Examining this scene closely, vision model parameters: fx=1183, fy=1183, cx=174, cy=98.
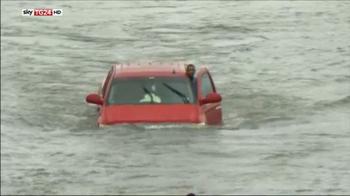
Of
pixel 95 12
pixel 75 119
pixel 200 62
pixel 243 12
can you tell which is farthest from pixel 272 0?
pixel 75 119

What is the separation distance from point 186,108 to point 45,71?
11503 millimetres

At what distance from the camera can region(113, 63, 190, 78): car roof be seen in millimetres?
20016

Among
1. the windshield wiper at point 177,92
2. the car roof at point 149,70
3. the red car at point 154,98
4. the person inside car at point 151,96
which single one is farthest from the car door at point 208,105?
the person inside car at point 151,96

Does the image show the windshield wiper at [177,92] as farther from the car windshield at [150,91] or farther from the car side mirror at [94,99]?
the car side mirror at [94,99]

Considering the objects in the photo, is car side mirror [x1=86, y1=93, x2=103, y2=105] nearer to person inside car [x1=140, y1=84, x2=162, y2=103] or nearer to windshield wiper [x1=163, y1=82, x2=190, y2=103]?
person inside car [x1=140, y1=84, x2=162, y2=103]

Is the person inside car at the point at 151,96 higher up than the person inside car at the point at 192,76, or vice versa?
the person inside car at the point at 192,76

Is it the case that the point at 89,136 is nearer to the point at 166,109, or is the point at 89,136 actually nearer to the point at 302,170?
the point at 166,109

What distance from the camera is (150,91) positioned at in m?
19.7

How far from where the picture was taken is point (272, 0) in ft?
149

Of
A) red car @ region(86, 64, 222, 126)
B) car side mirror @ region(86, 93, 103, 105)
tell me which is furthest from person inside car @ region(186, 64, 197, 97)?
car side mirror @ region(86, 93, 103, 105)

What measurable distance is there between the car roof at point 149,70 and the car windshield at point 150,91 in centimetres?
18

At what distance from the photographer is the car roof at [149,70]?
20016mm

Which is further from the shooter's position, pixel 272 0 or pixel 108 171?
pixel 272 0

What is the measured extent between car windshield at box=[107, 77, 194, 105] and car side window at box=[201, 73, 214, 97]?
1.51 ft
